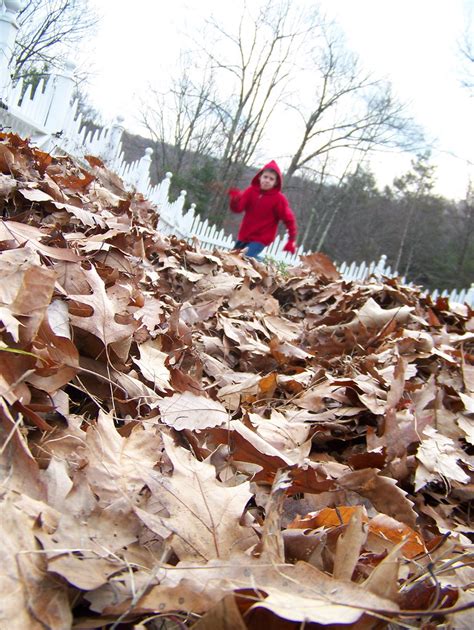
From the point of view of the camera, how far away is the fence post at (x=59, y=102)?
656 cm

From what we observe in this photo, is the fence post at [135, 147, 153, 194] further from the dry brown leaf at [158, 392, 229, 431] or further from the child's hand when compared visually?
the dry brown leaf at [158, 392, 229, 431]

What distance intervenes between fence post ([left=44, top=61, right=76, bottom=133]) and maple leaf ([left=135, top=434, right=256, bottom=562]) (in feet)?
22.1

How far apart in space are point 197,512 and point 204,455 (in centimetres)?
29

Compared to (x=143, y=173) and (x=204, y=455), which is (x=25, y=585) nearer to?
(x=204, y=455)

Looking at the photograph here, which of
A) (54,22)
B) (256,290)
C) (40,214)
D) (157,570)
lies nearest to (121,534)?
(157,570)

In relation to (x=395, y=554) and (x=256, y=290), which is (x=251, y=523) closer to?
(x=395, y=554)

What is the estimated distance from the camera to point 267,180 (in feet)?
25.9

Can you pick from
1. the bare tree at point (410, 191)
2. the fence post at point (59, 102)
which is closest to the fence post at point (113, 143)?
the fence post at point (59, 102)

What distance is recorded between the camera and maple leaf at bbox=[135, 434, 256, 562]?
722 mm

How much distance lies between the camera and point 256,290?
277 cm

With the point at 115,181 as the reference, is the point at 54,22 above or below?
above

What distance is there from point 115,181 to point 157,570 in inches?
129

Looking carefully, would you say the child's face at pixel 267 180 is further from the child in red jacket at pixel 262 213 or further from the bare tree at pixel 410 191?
the bare tree at pixel 410 191

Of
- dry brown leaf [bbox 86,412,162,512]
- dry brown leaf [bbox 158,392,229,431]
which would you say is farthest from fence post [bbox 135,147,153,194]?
dry brown leaf [bbox 86,412,162,512]
